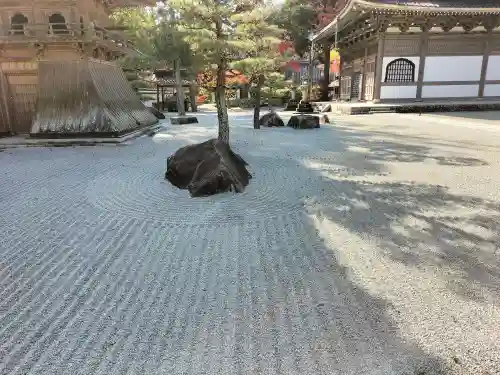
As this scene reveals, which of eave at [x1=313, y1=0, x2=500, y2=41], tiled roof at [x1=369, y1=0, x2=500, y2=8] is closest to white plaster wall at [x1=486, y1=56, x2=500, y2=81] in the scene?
eave at [x1=313, y1=0, x2=500, y2=41]

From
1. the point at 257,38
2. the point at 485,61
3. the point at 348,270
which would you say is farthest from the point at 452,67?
the point at 348,270

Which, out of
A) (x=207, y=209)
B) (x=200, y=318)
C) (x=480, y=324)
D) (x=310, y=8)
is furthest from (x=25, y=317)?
(x=310, y=8)

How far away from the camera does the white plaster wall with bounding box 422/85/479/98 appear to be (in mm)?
18703

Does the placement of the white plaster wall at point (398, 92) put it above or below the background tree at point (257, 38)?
below

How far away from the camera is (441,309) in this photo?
2340mm

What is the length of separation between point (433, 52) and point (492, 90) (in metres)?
4.04

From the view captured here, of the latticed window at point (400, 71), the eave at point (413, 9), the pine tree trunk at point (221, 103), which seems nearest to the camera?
the pine tree trunk at point (221, 103)

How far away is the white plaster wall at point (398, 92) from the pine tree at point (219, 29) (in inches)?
525

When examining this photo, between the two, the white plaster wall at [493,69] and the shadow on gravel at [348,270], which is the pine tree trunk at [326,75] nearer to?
the white plaster wall at [493,69]

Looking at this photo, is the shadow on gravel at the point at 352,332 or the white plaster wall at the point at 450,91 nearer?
the shadow on gravel at the point at 352,332

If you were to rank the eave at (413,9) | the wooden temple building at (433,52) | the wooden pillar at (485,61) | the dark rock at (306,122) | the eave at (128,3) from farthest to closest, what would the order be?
the wooden pillar at (485,61)
the wooden temple building at (433,52)
the eave at (413,9)
the eave at (128,3)
the dark rock at (306,122)

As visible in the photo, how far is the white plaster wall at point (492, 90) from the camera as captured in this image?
734 inches

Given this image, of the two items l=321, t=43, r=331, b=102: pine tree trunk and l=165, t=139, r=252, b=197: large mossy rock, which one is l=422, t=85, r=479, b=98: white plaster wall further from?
l=165, t=139, r=252, b=197: large mossy rock

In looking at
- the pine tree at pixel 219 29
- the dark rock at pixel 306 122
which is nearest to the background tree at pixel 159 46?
the dark rock at pixel 306 122
